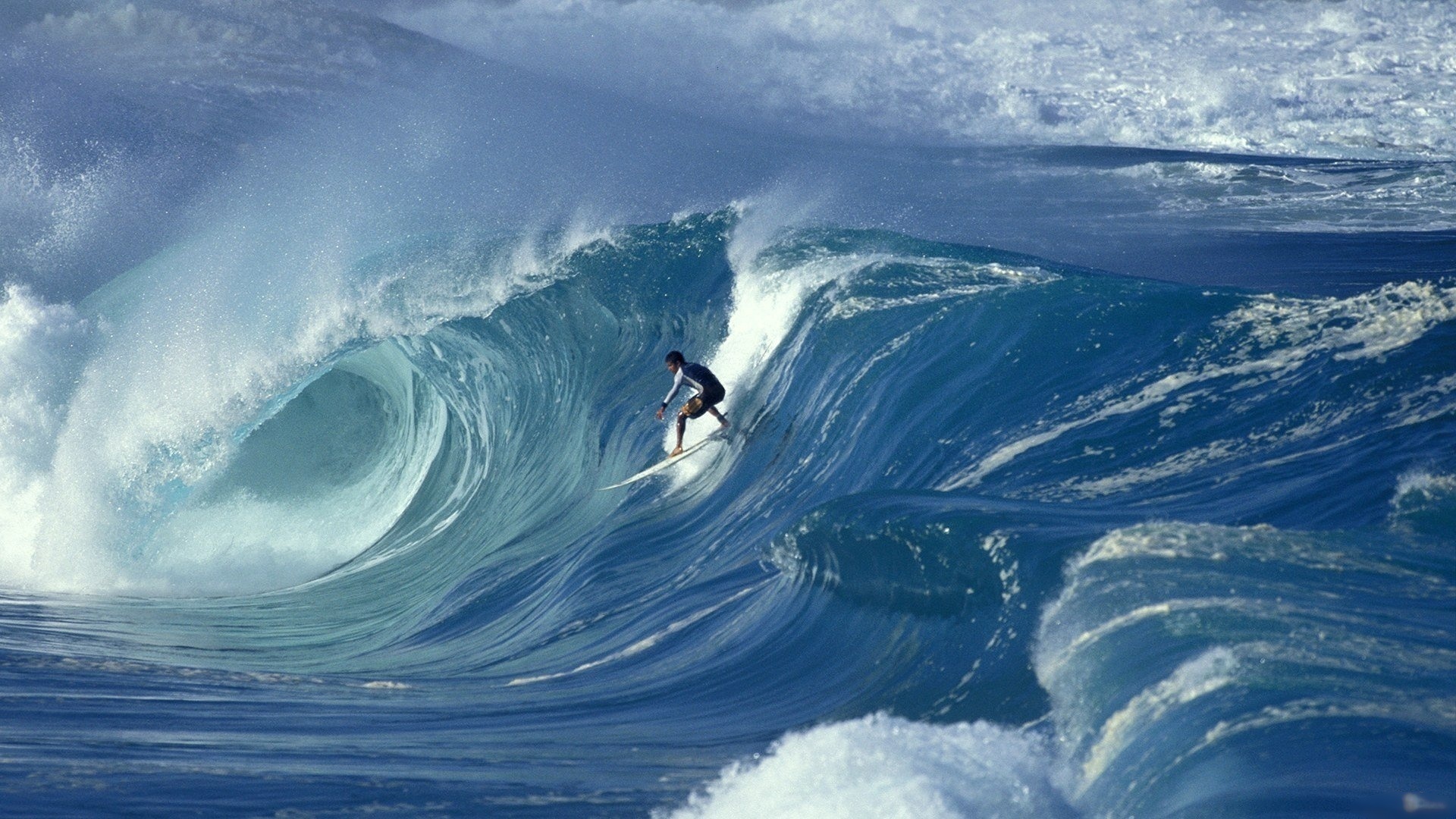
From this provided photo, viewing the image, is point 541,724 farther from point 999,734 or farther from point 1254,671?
point 1254,671

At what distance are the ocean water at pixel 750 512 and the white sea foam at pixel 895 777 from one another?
22 millimetres

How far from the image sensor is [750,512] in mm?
9406

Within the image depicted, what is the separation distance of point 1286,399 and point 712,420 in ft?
16.2

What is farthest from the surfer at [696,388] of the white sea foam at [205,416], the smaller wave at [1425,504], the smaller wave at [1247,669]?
the smaller wave at [1425,504]

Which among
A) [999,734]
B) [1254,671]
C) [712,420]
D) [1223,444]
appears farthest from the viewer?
[712,420]

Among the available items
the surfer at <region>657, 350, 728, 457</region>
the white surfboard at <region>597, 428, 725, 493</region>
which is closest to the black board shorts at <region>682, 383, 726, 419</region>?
the surfer at <region>657, 350, 728, 457</region>

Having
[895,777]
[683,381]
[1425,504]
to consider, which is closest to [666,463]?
[683,381]

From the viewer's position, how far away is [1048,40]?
44.0 metres

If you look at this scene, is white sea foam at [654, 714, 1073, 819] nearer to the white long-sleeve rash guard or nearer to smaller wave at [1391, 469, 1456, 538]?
smaller wave at [1391, 469, 1456, 538]

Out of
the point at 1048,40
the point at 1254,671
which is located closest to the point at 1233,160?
the point at 1048,40

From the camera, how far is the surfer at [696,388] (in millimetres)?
10570

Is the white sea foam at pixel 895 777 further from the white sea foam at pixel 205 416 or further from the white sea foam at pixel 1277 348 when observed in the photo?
the white sea foam at pixel 205 416

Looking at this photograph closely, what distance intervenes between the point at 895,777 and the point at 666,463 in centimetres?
642

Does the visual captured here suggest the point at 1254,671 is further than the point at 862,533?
No
